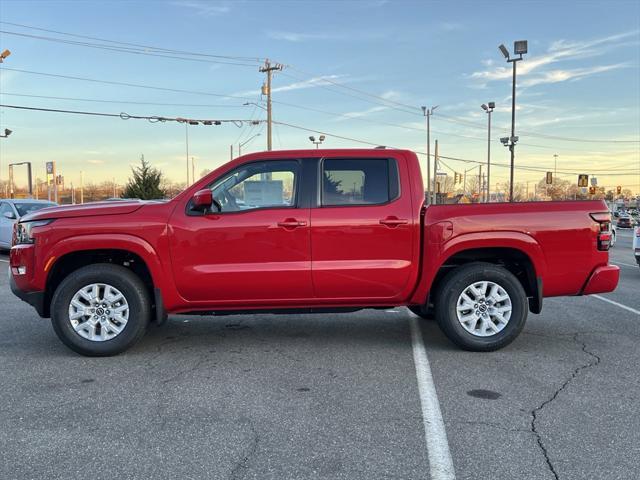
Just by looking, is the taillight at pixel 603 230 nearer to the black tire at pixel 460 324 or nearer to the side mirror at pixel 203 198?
the black tire at pixel 460 324

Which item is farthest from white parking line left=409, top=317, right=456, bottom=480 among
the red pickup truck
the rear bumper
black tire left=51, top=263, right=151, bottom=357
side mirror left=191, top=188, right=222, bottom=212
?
black tire left=51, top=263, right=151, bottom=357

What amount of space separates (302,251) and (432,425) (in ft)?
7.19

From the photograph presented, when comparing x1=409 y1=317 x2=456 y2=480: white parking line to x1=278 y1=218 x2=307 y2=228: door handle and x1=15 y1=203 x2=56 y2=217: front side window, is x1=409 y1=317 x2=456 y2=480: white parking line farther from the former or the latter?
x1=15 y1=203 x2=56 y2=217: front side window

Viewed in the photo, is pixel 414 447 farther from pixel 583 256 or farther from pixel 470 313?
pixel 583 256

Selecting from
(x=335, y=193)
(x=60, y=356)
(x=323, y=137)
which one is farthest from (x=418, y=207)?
(x=323, y=137)

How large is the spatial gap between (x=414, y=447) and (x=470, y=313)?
2407mm

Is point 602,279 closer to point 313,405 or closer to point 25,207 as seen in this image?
point 313,405

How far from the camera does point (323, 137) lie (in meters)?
51.0

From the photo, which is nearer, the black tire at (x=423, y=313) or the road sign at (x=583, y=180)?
the black tire at (x=423, y=313)

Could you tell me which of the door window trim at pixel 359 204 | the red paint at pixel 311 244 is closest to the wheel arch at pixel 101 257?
the red paint at pixel 311 244

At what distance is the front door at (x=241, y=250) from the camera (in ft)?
17.5

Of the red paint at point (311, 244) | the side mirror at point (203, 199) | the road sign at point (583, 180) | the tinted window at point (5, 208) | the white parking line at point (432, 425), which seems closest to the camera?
the white parking line at point (432, 425)

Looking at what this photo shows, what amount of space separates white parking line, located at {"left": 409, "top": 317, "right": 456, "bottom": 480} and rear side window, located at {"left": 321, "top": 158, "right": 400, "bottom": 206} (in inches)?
63.9

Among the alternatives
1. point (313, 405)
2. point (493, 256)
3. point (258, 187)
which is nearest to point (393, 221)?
point (493, 256)
